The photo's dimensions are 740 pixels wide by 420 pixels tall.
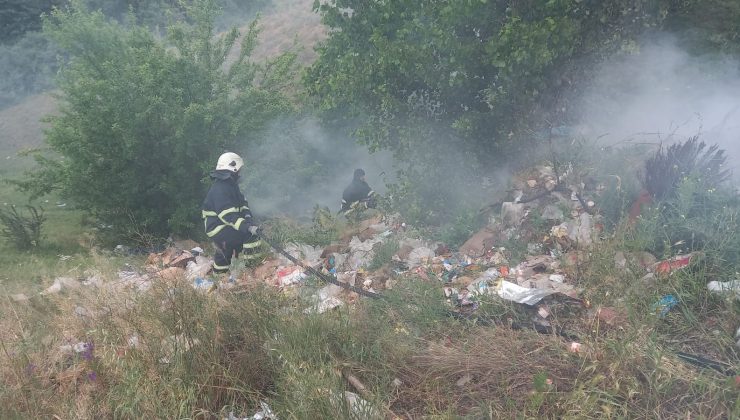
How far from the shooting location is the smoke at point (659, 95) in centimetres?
695

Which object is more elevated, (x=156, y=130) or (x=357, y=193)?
(x=156, y=130)

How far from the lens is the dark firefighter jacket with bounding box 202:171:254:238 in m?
6.48

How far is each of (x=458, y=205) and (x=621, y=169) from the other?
6.80 ft

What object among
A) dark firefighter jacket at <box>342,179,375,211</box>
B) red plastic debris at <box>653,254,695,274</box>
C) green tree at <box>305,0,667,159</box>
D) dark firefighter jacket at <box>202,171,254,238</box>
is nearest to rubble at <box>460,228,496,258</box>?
green tree at <box>305,0,667,159</box>

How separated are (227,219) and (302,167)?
3403 mm

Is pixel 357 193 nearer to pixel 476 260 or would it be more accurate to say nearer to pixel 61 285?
pixel 476 260

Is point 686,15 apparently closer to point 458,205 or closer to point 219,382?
point 458,205

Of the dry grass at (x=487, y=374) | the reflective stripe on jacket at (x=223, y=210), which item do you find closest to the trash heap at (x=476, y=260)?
the reflective stripe on jacket at (x=223, y=210)

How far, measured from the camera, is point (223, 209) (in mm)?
6477

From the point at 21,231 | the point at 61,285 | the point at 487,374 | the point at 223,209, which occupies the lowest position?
the point at 21,231

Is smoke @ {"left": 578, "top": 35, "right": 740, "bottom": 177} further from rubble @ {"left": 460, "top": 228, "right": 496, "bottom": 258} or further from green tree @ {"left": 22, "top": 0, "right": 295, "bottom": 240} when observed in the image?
green tree @ {"left": 22, "top": 0, "right": 295, "bottom": 240}

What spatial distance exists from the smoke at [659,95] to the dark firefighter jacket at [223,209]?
14.6 ft

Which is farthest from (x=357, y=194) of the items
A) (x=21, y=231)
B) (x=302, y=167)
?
(x=21, y=231)

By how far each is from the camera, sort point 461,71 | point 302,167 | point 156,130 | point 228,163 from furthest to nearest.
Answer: point 302,167 → point 156,130 → point 461,71 → point 228,163
